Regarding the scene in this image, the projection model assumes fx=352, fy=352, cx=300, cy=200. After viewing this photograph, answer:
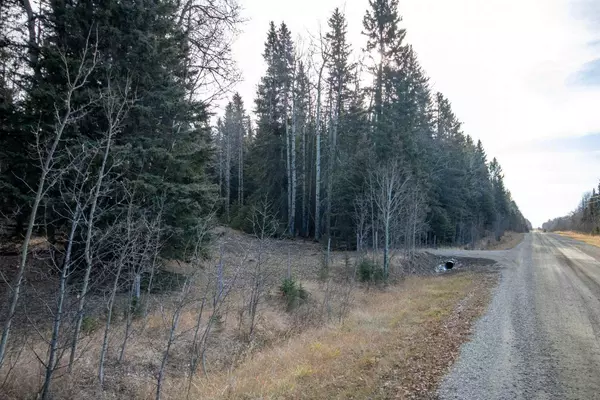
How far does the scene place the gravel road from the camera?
4.99m

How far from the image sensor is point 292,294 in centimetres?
1176

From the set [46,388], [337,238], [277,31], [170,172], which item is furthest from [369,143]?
[46,388]

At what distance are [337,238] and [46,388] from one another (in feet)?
68.9

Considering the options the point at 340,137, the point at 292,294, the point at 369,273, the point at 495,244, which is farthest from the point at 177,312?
the point at 495,244

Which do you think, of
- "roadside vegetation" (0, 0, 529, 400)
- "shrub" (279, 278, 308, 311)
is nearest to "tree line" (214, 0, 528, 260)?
"roadside vegetation" (0, 0, 529, 400)

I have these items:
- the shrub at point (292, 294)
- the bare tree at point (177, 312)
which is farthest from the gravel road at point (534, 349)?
the shrub at point (292, 294)

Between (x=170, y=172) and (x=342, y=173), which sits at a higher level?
(x=342, y=173)

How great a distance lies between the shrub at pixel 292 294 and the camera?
11609mm

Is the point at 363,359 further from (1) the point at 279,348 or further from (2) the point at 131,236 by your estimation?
(2) the point at 131,236

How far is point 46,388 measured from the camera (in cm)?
462

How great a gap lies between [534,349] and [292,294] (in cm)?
699

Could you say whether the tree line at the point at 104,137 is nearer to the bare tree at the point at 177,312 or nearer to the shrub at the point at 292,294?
the bare tree at the point at 177,312

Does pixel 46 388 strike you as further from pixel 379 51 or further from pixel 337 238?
pixel 379 51

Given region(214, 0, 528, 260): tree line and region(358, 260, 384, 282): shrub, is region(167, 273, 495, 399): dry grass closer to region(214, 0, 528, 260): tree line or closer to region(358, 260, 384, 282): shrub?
region(358, 260, 384, 282): shrub
